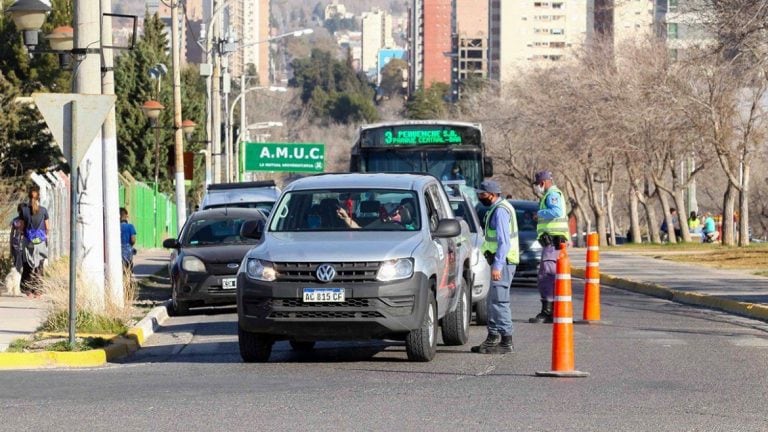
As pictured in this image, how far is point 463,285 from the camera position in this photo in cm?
1598

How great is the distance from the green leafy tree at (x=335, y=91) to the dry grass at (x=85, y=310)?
126771 millimetres

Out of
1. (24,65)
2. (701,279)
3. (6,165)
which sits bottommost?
(701,279)

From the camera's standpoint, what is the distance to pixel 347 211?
576 inches

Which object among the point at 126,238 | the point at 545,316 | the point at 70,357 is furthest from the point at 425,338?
the point at 126,238

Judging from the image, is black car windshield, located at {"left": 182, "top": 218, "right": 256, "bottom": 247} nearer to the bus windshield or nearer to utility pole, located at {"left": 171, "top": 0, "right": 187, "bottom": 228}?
the bus windshield

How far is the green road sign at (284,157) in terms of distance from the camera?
7388cm

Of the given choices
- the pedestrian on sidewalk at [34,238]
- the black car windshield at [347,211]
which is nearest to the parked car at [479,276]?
the black car windshield at [347,211]

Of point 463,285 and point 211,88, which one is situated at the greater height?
point 211,88

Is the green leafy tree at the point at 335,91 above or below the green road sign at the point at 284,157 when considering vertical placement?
A: above

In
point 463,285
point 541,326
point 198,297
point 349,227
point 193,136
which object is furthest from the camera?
point 193,136

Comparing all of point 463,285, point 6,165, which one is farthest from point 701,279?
point 6,165

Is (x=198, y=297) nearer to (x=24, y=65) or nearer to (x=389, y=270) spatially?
(x=389, y=270)

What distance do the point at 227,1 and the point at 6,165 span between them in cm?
892

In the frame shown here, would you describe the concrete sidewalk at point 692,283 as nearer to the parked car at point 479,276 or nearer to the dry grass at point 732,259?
the dry grass at point 732,259
